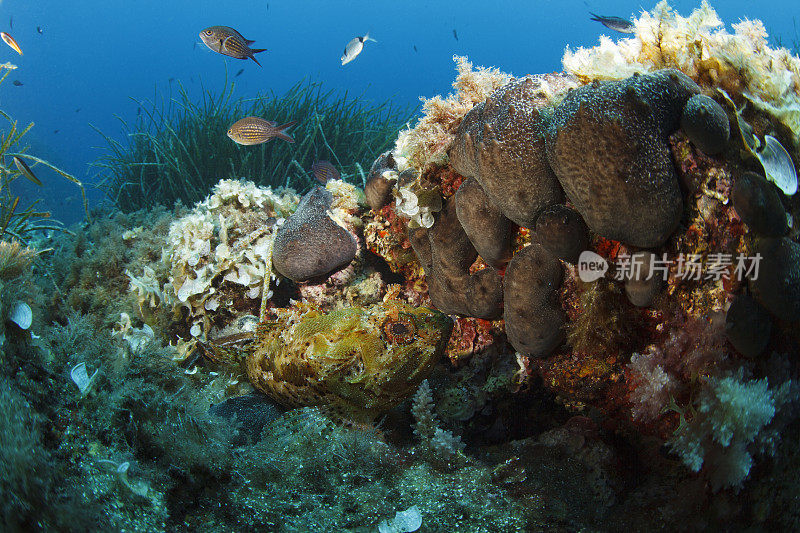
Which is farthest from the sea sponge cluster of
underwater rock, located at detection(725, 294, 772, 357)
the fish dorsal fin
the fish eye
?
the fish dorsal fin

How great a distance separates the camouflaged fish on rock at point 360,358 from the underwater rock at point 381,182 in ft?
4.71

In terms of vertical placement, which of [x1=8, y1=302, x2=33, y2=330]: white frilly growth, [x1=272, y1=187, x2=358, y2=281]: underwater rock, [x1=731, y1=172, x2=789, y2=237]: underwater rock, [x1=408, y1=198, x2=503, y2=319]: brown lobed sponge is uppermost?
[x1=731, y1=172, x2=789, y2=237]: underwater rock

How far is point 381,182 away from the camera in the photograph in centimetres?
369

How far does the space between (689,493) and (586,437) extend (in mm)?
529

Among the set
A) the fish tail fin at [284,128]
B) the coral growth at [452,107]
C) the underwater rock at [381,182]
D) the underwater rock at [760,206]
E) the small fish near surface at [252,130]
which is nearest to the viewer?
the underwater rock at [760,206]

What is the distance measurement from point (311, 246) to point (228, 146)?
5.52 metres

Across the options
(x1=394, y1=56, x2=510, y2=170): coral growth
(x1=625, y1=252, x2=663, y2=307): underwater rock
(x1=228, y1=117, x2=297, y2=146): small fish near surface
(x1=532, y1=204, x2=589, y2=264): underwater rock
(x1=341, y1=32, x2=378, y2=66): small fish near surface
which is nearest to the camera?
(x1=625, y1=252, x2=663, y2=307): underwater rock

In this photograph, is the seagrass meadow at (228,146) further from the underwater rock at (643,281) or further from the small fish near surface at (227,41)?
the underwater rock at (643,281)

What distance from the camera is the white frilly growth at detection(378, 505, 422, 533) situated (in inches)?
64.5

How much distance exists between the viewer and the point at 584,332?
2277 millimetres

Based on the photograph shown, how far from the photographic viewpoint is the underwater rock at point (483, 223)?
8.27 ft

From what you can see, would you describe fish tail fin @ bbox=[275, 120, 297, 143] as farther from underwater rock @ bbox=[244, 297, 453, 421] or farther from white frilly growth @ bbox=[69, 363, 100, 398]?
white frilly growth @ bbox=[69, 363, 100, 398]

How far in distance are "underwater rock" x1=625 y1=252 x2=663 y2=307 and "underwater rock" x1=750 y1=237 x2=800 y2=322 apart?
0.41 metres

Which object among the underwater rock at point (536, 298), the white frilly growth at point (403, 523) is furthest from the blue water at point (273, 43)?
the white frilly growth at point (403, 523)
